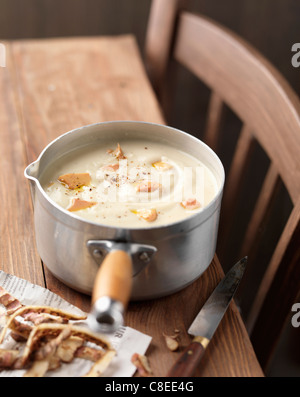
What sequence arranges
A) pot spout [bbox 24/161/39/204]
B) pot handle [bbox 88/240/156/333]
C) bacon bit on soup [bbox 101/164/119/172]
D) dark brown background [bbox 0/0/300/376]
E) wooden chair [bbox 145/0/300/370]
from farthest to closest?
dark brown background [bbox 0/0/300/376], wooden chair [bbox 145/0/300/370], bacon bit on soup [bbox 101/164/119/172], pot spout [bbox 24/161/39/204], pot handle [bbox 88/240/156/333]

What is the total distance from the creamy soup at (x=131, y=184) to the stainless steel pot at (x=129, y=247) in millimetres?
37

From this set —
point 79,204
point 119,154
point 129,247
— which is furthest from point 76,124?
point 129,247

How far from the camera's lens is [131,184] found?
81 cm

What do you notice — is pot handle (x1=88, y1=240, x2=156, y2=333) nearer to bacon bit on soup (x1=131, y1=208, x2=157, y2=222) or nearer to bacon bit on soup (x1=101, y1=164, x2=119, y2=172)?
bacon bit on soup (x1=131, y1=208, x2=157, y2=222)

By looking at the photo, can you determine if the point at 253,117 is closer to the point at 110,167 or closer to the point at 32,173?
the point at 110,167

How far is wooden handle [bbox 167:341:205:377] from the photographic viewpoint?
671 millimetres

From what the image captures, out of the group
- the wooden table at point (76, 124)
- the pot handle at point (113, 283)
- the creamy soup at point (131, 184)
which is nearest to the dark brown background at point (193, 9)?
the wooden table at point (76, 124)

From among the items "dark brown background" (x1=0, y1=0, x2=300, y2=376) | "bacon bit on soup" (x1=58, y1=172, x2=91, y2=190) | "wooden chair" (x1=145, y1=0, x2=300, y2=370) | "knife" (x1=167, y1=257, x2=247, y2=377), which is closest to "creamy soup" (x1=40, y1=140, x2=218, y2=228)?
"bacon bit on soup" (x1=58, y1=172, x2=91, y2=190)

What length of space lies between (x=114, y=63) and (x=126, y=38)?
0.15 metres

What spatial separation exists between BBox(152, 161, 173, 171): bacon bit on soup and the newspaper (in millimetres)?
264

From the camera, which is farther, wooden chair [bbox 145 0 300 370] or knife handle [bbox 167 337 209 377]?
wooden chair [bbox 145 0 300 370]

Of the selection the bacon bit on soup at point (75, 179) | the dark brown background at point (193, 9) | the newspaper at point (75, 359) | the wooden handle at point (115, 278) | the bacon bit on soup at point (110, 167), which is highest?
the wooden handle at point (115, 278)

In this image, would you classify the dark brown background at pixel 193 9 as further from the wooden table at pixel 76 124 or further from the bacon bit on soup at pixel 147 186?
the bacon bit on soup at pixel 147 186

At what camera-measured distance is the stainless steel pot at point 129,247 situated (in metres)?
0.66
